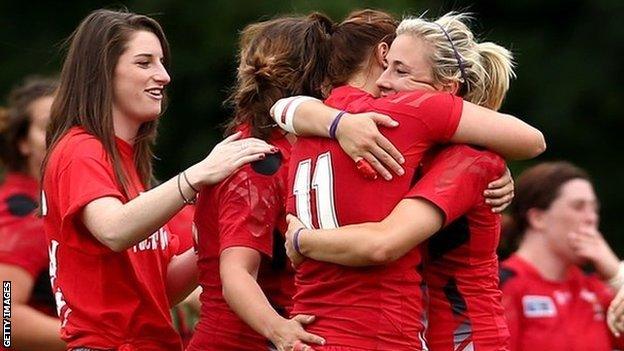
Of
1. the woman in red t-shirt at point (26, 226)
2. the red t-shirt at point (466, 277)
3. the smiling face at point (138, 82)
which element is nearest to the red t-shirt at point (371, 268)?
the red t-shirt at point (466, 277)

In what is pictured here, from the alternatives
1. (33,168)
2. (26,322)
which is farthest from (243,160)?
(33,168)

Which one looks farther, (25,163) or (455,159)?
(25,163)

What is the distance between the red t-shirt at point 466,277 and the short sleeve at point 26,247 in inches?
90.0

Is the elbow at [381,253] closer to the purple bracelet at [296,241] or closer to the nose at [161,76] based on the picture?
the purple bracelet at [296,241]

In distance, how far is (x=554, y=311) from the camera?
20.5 feet

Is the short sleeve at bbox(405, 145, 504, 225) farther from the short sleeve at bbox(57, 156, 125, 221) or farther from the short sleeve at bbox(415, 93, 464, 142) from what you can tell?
the short sleeve at bbox(57, 156, 125, 221)

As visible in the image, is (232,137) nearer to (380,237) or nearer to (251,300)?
(251,300)

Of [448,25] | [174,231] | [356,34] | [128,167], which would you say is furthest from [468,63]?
[174,231]

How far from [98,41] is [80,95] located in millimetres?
169

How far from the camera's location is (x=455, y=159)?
389cm

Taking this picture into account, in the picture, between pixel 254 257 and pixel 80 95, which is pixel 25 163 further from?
pixel 254 257

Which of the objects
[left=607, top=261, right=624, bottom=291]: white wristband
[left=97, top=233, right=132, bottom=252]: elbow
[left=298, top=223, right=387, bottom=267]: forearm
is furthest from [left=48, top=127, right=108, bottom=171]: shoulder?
[left=607, top=261, right=624, bottom=291]: white wristband

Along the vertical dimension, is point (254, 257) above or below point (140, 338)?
above

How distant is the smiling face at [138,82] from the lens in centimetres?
452
